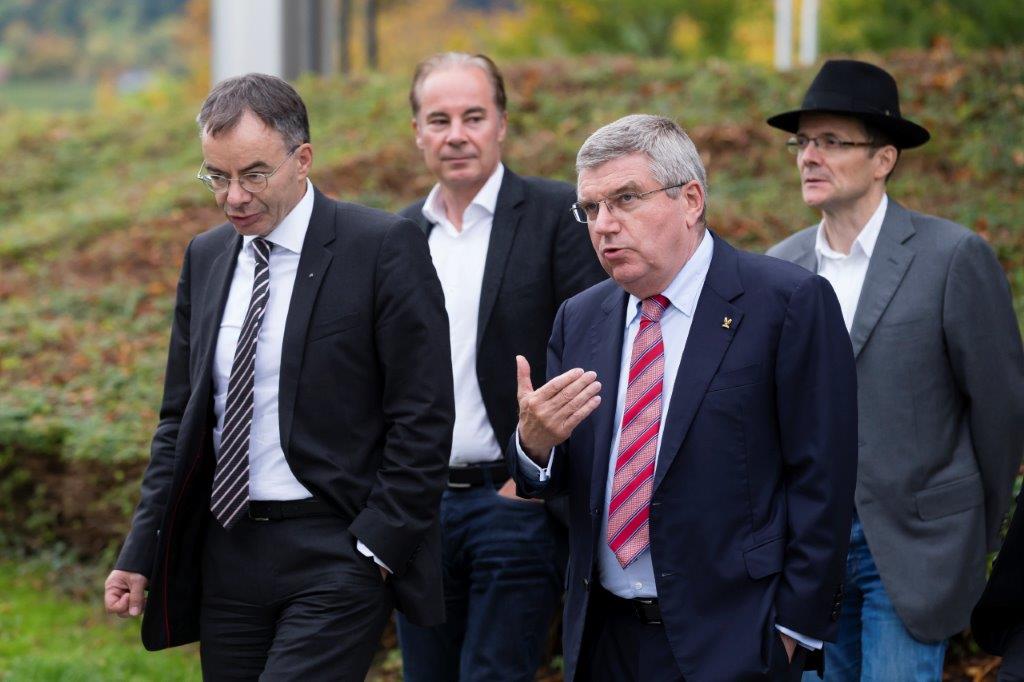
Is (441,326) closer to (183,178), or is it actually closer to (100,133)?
(183,178)

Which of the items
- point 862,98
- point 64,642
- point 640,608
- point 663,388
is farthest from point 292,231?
point 64,642

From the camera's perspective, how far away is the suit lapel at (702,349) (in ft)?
11.9

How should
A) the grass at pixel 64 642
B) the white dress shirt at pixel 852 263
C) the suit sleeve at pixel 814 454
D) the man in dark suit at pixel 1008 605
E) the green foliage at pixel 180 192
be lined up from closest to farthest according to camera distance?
the man in dark suit at pixel 1008 605
the suit sleeve at pixel 814 454
the white dress shirt at pixel 852 263
the grass at pixel 64 642
the green foliage at pixel 180 192

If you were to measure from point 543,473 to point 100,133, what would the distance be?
13561 millimetres

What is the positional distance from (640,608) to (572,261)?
163cm

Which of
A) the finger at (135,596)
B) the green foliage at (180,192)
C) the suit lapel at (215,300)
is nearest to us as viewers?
the suit lapel at (215,300)

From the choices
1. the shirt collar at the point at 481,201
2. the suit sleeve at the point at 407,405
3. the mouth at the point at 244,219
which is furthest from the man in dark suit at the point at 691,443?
the shirt collar at the point at 481,201

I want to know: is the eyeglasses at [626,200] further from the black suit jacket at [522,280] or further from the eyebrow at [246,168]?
the black suit jacket at [522,280]

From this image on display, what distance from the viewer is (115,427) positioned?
25.5ft

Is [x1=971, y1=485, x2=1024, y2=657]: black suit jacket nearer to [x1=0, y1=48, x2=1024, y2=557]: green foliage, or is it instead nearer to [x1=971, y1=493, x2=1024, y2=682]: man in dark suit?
[x1=971, y1=493, x2=1024, y2=682]: man in dark suit

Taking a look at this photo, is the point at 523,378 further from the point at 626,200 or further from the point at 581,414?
the point at 626,200

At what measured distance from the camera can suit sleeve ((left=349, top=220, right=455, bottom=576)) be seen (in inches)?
162

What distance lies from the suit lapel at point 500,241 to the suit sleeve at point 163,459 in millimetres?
1047

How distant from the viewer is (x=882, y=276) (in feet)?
15.3
